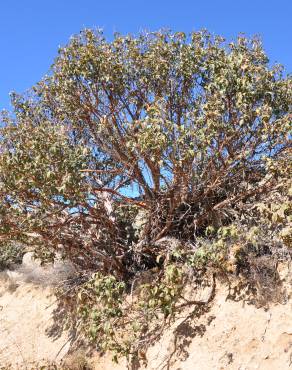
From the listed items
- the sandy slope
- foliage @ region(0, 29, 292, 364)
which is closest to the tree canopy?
foliage @ region(0, 29, 292, 364)

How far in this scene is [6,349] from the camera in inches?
483

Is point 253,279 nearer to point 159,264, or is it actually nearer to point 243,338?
point 243,338

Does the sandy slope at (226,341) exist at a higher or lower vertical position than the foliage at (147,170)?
lower

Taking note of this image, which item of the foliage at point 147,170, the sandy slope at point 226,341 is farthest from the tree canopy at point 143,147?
the sandy slope at point 226,341

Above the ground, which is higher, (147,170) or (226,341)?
(147,170)

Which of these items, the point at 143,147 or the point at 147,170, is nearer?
the point at 143,147

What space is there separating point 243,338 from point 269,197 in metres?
2.77

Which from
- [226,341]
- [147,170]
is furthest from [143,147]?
[226,341]

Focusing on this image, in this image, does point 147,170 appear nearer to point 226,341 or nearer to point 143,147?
point 143,147

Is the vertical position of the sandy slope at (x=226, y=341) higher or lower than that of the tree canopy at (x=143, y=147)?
lower

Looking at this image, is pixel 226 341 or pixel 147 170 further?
pixel 147 170

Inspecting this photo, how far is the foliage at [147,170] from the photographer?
827 centimetres

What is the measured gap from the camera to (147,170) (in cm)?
1021

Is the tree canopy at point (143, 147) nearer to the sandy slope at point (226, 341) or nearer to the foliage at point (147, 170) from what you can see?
the foliage at point (147, 170)
